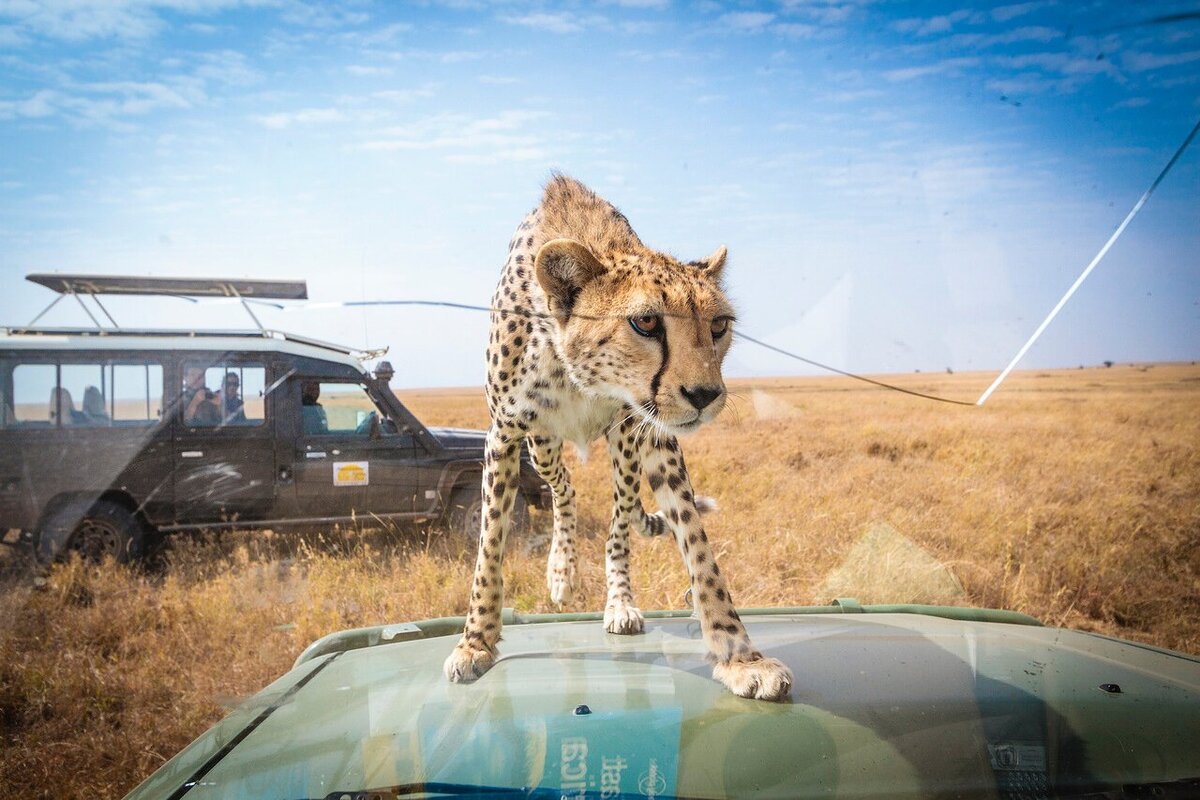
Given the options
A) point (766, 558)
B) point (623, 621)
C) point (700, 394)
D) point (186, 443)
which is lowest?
point (766, 558)

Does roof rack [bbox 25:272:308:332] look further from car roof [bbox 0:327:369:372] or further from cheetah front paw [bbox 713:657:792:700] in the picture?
cheetah front paw [bbox 713:657:792:700]

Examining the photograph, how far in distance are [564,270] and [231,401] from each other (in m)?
2.00

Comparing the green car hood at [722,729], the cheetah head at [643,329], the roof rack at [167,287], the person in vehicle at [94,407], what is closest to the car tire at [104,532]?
the person in vehicle at [94,407]

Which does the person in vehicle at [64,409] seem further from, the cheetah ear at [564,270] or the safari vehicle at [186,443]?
the cheetah ear at [564,270]

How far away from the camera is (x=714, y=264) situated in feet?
6.67

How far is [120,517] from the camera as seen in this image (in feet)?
10.4

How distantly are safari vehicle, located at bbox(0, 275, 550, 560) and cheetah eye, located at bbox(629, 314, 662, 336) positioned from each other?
1.32m

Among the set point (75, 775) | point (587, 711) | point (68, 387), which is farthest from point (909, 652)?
point (68, 387)

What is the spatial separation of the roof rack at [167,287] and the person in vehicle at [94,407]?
0.70 metres

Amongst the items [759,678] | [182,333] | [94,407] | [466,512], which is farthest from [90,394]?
[759,678]

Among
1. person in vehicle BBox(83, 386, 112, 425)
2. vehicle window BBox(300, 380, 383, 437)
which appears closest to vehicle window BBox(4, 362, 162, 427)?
person in vehicle BBox(83, 386, 112, 425)

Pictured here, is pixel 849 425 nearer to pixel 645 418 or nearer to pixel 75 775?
pixel 645 418

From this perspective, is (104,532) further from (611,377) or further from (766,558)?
(766,558)

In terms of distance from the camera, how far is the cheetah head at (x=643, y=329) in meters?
1.73
